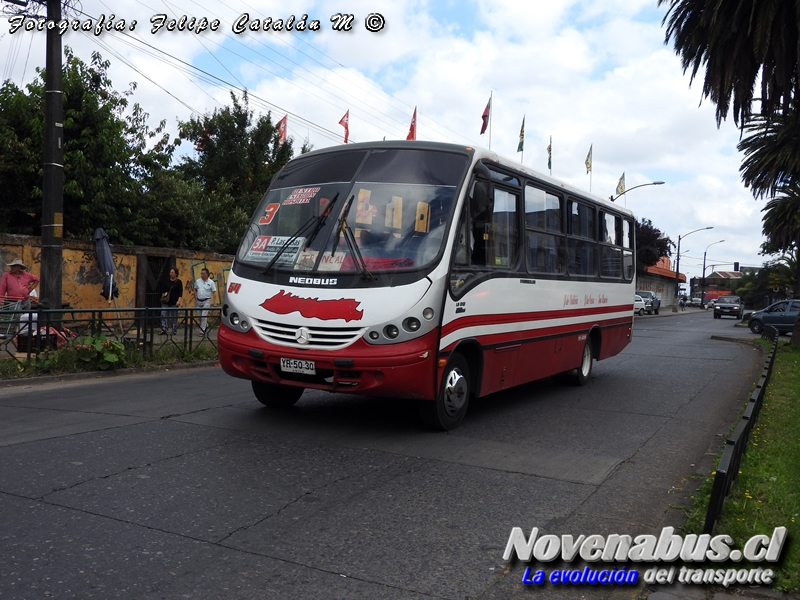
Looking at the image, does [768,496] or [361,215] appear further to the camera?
[361,215]

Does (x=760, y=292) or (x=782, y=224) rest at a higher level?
(x=782, y=224)

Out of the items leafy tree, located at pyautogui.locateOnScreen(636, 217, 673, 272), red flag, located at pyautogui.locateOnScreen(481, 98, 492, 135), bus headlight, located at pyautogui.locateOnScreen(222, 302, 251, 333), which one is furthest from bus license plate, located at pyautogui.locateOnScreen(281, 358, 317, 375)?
leafy tree, located at pyautogui.locateOnScreen(636, 217, 673, 272)

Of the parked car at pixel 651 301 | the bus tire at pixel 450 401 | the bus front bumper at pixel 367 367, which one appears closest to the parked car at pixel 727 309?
the parked car at pixel 651 301

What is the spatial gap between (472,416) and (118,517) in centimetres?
495

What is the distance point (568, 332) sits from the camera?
11117 mm

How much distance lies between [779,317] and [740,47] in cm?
2098

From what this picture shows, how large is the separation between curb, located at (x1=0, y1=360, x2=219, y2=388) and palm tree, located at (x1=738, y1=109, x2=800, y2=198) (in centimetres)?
2402

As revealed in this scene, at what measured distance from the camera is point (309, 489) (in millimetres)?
5527

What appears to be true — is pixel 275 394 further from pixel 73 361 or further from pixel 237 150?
pixel 237 150

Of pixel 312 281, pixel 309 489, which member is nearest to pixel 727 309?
pixel 312 281

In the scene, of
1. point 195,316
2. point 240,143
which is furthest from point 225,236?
point 195,316

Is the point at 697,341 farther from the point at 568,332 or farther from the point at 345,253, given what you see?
the point at 345,253

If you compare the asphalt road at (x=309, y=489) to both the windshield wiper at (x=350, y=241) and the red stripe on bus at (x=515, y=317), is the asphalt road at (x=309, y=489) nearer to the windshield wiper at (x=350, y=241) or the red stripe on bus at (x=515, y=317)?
the red stripe on bus at (x=515, y=317)

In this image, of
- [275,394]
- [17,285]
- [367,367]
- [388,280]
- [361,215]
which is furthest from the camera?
[17,285]
